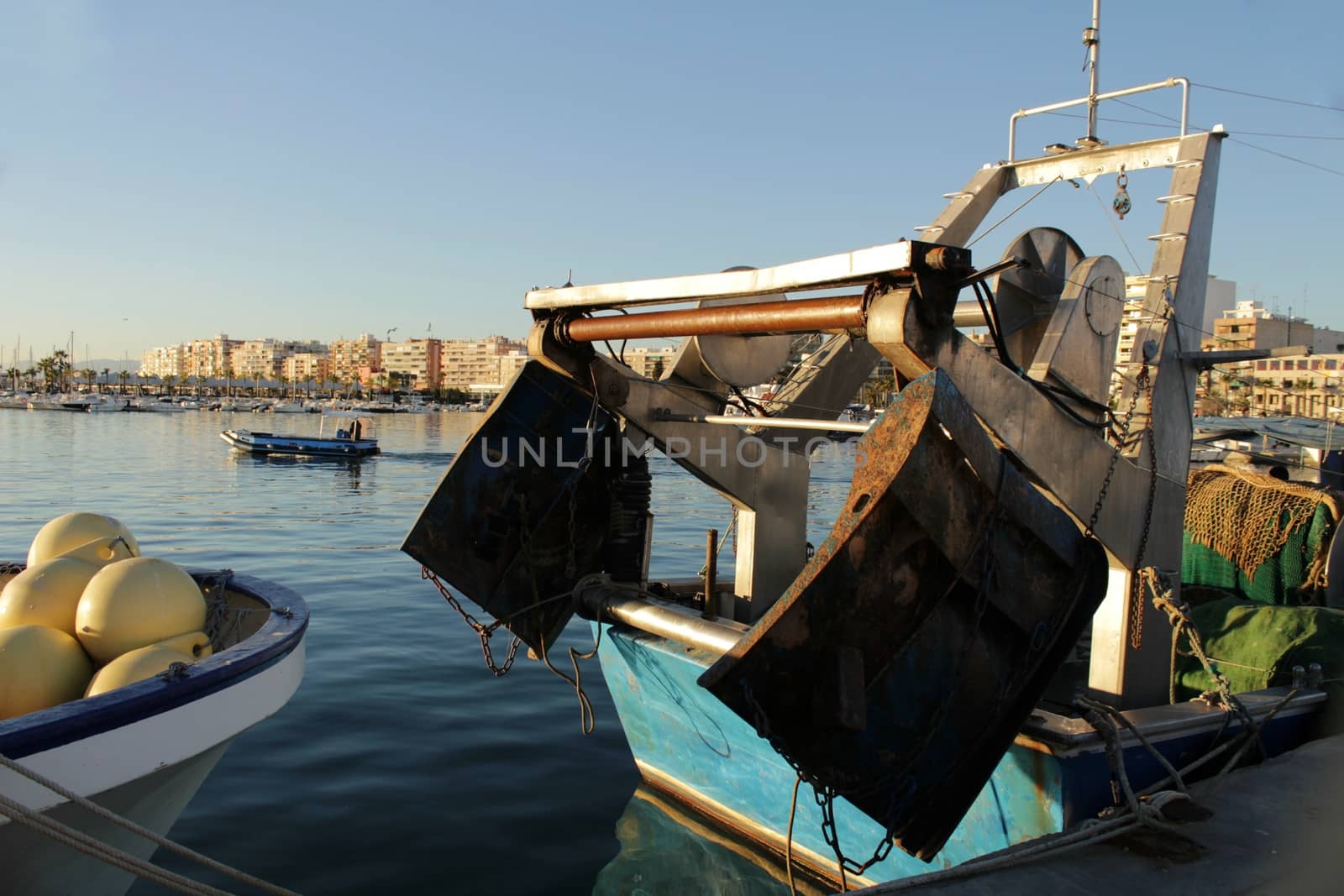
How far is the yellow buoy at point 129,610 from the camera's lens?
229 inches

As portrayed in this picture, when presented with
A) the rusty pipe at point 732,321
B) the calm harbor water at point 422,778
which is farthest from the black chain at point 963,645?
the calm harbor water at point 422,778

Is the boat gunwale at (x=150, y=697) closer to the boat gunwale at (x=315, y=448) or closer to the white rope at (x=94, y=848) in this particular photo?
the white rope at (x=94, y=848)

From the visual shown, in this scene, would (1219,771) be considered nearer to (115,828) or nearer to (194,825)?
(115,828)

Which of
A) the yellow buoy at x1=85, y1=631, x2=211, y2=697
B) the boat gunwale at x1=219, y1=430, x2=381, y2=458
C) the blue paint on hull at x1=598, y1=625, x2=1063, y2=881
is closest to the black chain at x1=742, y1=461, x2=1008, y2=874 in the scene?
the blue paint on hull at x1=598, y1=625, x2=1063, y2=881

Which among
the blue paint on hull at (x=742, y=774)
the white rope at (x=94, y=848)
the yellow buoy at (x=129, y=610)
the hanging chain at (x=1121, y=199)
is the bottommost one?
the blue paint on hull at (x=742, y=774)

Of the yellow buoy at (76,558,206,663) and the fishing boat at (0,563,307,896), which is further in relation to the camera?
the yellow buoy at (76,558,206,663)

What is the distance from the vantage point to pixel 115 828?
16.8 ft

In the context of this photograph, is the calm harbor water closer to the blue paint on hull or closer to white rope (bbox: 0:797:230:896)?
the blue paint on hull

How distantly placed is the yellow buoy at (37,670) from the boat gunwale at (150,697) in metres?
0.48

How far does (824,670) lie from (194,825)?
18.5 feet

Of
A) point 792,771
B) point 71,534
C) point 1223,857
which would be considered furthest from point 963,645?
point 71,534

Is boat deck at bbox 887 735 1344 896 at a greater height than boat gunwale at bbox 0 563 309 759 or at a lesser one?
lesser

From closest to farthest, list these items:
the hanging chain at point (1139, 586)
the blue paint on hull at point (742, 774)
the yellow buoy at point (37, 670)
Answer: the blue paint on hull at point (742, 774), the yellow buoy at point (37, 670), the hanging chain at point (1139, 586)

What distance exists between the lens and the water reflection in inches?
261
